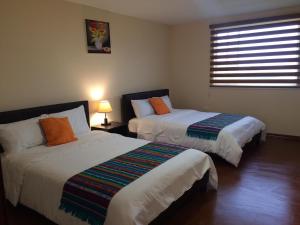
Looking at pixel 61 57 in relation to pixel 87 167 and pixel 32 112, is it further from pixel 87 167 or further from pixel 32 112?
pixel 87 167

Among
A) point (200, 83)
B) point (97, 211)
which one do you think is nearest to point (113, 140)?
point (97, 211)

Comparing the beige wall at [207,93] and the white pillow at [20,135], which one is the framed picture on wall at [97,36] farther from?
the beige wall at [207,93]

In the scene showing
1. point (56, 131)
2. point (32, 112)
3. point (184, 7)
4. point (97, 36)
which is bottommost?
point (56, 131)

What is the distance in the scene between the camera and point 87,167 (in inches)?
88.9

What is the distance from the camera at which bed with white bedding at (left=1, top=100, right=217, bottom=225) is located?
5.90ft

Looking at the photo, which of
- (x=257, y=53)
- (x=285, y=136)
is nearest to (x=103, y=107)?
(x=257, y=53)

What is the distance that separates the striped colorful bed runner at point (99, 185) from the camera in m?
1.82

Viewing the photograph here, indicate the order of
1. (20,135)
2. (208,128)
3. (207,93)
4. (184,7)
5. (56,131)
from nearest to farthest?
(20,135)
(56,131)
(208,128)
(184,7)
(207,93)

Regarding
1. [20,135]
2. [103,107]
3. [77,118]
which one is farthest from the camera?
[103,107]

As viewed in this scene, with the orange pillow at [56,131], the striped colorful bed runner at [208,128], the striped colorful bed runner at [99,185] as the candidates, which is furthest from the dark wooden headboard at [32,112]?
the striped colorful bed runner at [208,128]

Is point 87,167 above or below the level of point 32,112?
below

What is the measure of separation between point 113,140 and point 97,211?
134 centimetres

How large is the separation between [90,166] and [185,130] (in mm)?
1867

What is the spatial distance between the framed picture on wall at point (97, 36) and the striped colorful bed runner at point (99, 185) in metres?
2.23
